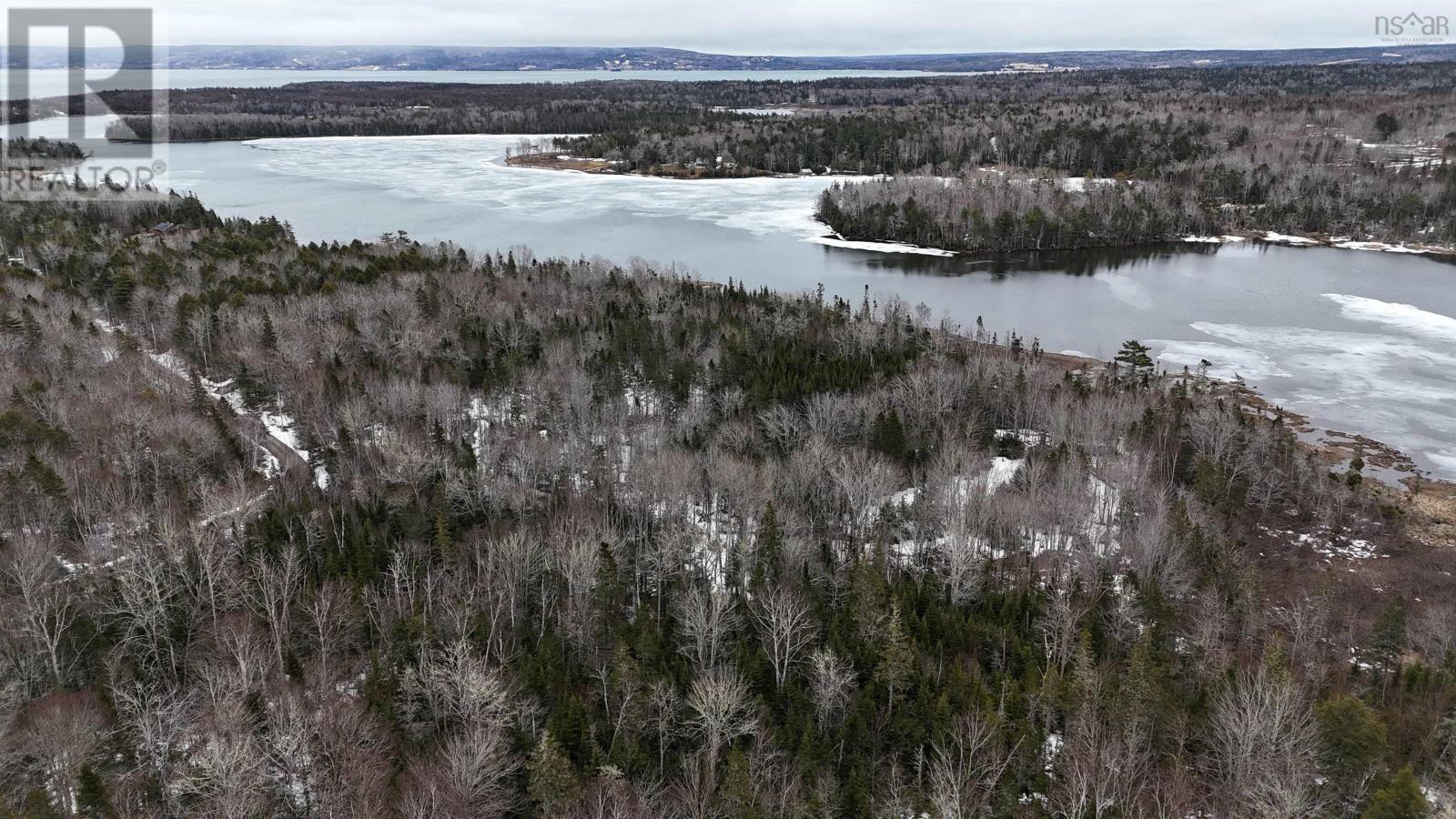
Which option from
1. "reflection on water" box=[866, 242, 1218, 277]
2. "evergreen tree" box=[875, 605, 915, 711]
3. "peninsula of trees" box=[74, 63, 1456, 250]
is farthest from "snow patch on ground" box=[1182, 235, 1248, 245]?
"evergreen tree" box=[875, 605, 915, 711]

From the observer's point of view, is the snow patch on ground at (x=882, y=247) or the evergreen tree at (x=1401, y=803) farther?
the snow patch on ground at (x=882, y=247)

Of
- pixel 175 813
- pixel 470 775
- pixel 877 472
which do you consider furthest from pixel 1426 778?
pixel 175 813

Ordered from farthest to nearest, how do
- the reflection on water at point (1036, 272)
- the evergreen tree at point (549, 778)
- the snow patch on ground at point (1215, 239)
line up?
the snow patch on ground at point (1215, 239) < the reflection on water at point (1036, 272) < the evergreen tree at point (549, 778)

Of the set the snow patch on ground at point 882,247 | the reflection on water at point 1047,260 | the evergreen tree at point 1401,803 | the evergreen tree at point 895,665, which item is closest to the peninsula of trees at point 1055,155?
the snow patch on ground at point 882,247

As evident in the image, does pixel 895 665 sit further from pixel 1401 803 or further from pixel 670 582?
pixel 1401 803

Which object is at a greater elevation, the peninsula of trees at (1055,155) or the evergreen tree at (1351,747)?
the peninsula of trees at (1055,155)

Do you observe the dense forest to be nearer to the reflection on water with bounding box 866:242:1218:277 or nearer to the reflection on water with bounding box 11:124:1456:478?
the reflection on water with bounding box 11:124:1456:478

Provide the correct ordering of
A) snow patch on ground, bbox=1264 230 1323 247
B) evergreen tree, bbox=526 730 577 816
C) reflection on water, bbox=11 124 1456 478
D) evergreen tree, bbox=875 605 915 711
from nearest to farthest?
evergreen tree, bbox=526 730 577 816 → evergreen tree, bbox=875 605 915 711 → reflection on water, bbox=11 124 1456 478 → snow patch on ground, bbox=1264 230 1323 247

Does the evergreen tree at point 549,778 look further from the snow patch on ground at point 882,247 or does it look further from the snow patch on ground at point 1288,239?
the snow patch on ground at point 1288,239
